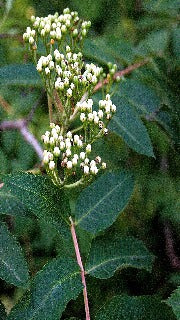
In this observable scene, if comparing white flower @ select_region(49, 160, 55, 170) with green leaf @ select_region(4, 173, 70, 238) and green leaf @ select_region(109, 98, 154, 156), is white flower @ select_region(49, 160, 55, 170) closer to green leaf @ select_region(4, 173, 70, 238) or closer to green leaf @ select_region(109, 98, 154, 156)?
green leaf @ select_region(4, 173, 70, 238)

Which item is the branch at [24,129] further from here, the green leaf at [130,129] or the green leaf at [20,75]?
the green leaf at [130,129]

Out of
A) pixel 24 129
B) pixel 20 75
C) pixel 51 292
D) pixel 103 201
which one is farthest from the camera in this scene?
pixel 24 129

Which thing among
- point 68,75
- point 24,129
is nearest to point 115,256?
point 68,75

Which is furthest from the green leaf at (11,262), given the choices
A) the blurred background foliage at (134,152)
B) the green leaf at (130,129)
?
the green leaf at (130,129)

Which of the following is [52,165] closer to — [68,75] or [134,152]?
[68,75]

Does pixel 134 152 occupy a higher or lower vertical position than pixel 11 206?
lower

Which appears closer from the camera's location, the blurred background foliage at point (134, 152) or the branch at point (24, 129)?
the blurred background foliage at point (134, 152)

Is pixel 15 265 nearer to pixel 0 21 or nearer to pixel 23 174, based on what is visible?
pixel 23 174

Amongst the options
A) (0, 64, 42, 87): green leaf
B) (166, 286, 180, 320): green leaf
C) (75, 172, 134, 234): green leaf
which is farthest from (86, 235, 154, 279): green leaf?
(0, 64, 42, 87): green leaf
